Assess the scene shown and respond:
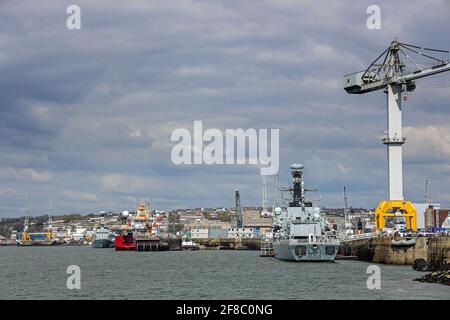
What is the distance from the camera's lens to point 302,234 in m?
99.4

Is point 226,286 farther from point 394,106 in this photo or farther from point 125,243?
point 125,243

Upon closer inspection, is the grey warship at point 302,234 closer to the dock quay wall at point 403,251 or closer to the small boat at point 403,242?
the dock quay wall at point 403,251

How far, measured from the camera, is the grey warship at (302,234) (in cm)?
9612

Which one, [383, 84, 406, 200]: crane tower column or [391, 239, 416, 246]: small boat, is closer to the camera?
[391, 239, 416, 246]: small boat

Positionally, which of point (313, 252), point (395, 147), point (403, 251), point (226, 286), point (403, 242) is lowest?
point (226, 286)

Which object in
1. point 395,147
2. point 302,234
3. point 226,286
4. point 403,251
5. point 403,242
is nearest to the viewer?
point 226,286

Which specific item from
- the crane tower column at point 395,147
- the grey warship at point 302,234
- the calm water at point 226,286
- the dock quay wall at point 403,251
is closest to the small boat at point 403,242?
the dock quay wall at point 403,251

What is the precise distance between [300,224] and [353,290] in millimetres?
44893

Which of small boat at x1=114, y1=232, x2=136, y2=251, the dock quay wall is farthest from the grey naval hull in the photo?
small boat at x1=114, y1=232, x2=136, y2=251

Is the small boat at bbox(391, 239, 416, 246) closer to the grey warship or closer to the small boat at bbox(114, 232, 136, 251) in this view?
the grey warship

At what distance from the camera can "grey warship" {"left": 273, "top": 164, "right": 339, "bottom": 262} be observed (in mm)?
96125

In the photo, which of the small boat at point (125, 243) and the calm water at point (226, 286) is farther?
the small boat at point (125, 243)

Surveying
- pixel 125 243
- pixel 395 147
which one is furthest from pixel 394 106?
pixel 125 243

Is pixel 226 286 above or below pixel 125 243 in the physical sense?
below
